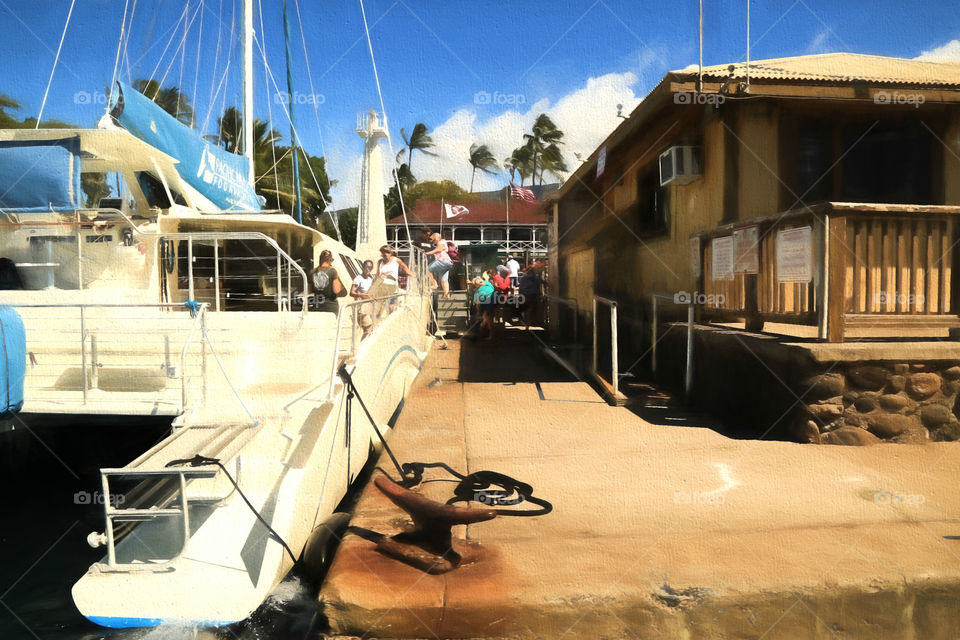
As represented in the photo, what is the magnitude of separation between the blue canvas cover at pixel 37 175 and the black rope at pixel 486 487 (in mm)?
3799

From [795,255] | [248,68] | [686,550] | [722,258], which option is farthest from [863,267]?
[248,68]

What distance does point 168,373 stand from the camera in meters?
5.04

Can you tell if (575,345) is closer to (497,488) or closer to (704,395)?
(704,395)

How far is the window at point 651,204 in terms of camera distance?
345 inches

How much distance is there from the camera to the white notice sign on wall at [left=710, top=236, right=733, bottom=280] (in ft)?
19.8

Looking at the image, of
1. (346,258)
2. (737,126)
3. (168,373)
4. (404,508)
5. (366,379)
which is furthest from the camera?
(346,258)

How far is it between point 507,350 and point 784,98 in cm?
602

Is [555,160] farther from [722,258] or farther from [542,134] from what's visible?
[722,258]

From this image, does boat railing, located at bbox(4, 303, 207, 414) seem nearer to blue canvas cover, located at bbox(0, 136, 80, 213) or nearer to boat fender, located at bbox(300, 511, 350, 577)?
blue canvas cover, located at bbox(0, 136, 80, 213)

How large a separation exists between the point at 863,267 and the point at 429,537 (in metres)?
4.21

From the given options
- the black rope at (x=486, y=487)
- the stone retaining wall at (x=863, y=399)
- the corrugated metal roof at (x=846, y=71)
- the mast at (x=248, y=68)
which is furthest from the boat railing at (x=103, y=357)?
the corrugated metal roof at (x=846, y=71)

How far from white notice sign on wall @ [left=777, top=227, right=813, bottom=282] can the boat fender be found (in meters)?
4.18

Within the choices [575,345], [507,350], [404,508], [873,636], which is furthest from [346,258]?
[873,636]

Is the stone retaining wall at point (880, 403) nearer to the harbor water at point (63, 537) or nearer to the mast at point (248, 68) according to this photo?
the harbor water at point (63, 537)
